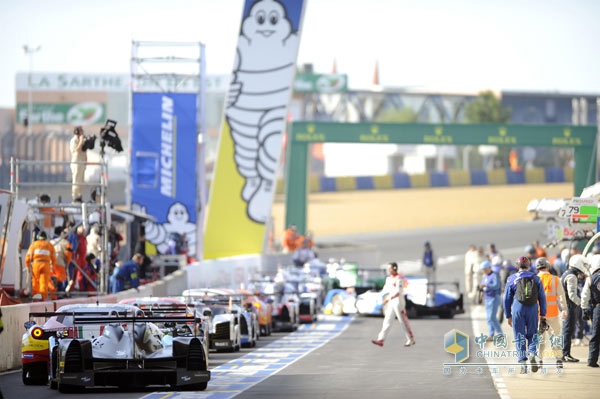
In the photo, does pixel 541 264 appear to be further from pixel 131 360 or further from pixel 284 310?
pixel 284 310

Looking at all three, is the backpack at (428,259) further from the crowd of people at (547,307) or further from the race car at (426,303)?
the crowd of people at (547,307)

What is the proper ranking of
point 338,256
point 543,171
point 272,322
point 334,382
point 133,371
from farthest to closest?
point 543,171
point 338,256
point 272,322
point 334,382
point 133,371

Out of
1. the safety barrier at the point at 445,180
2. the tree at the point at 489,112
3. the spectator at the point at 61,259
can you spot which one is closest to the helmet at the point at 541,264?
the spectator at the point at 61,259

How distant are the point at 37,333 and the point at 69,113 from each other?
9449 centimetres

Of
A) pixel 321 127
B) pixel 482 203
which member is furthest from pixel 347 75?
pixel 321 127

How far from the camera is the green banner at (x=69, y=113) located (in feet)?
362

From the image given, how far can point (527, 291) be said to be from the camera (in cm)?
1864

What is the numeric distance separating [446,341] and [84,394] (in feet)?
33.7

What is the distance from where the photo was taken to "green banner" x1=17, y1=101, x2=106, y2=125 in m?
110

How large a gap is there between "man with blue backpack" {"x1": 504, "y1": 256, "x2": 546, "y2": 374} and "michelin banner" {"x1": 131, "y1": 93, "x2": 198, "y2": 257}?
2273 cm

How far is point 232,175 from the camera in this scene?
44.9m

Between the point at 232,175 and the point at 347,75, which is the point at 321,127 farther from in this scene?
the point at 347,75

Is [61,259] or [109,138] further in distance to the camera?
[109,138]

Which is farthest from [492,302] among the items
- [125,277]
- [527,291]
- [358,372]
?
[125,277]
